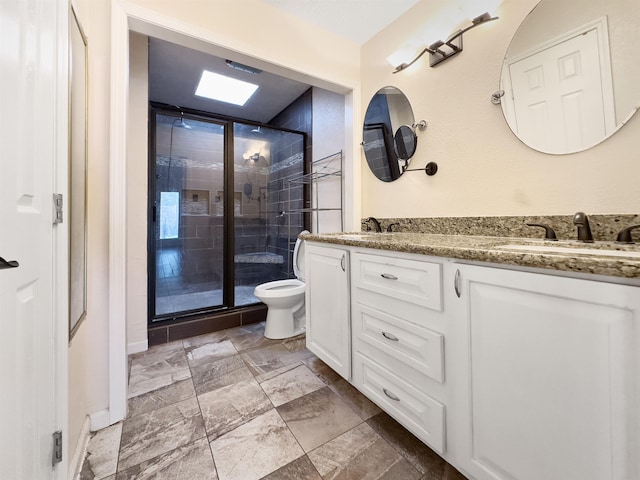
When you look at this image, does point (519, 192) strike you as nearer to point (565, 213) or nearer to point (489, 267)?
point (565, 213)

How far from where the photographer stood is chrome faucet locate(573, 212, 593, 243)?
0.97 meters

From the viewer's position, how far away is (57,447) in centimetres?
83

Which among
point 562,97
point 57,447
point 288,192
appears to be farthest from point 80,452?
point 288,192

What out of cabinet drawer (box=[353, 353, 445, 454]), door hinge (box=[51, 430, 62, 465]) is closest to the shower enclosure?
door hinge (box=[51, 430, 62, 465])

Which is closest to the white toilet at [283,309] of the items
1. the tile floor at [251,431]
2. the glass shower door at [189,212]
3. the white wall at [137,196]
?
the tile floor at [251,431]

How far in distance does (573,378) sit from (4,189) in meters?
1.35

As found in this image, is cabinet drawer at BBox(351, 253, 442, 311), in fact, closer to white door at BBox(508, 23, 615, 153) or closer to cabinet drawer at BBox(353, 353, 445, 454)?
cabinet drawer at BBox(353, 353, 445, 454)

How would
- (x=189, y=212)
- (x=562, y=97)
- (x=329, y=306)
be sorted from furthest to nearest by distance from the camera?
(x=189, y=212) < (x=329, y=306) < (x=562, y=97)

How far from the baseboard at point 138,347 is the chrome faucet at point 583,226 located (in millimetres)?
2630

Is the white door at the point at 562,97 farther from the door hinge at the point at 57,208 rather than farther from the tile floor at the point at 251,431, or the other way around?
the door hinge at the point at 57,208

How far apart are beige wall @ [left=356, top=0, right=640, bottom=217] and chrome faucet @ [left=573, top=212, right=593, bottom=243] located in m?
0.12

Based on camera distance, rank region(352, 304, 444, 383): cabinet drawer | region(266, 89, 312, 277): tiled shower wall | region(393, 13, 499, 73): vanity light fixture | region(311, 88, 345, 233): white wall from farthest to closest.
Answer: region(266, 89, 312, 277): tiled shower wall
region(311, 88, 345, 233): white wall
region(393, 13, 499, 73): vanity light fixture
region(352, 304, 444, 383): cabinet drawer

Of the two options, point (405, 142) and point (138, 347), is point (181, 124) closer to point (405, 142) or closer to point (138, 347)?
point (138, 347)

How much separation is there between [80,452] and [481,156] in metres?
2.26
